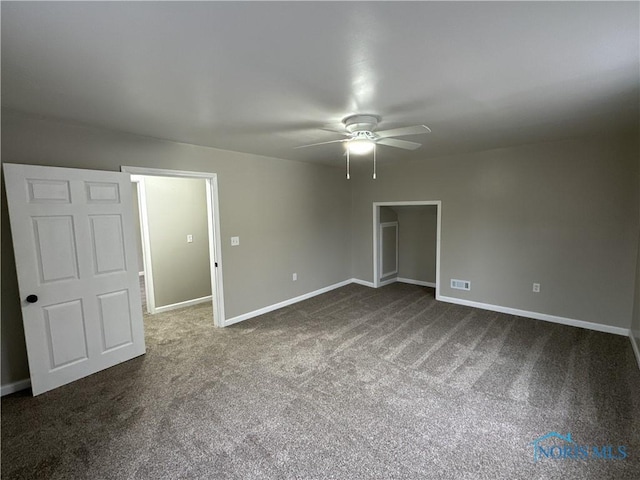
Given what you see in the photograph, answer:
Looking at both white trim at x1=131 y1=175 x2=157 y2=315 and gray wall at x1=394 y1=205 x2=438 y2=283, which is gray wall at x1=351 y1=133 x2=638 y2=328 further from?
white trim at x1=131 y1=175 x2=157 y2=315

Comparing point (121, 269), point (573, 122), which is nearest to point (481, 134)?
point (573, 122)

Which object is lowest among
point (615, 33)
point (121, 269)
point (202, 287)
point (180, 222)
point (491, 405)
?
point (491, 405)

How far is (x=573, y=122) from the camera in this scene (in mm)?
2867

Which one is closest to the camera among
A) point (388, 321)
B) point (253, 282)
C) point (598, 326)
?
point (598, 326)

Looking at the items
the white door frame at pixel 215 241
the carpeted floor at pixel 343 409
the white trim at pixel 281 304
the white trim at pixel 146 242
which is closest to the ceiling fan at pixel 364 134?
the white door frame at pixel 215 241

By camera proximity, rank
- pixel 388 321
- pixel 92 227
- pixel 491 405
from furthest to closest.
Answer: pixel 388 321 → pixel 92 227 → pixel 491 405

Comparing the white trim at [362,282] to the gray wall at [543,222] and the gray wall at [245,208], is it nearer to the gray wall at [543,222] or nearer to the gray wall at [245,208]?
the gray wall at [245,208]

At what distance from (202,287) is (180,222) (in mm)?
1169

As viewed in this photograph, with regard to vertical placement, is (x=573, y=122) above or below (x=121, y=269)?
above

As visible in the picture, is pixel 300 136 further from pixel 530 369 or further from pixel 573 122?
pixel 530 369

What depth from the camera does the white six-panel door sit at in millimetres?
2453

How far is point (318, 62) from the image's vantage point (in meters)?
1.63

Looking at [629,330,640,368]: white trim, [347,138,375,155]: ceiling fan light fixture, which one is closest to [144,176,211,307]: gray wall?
[347,138,375,155]: ceiling fan light fixture

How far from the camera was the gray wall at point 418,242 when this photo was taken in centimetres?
583
